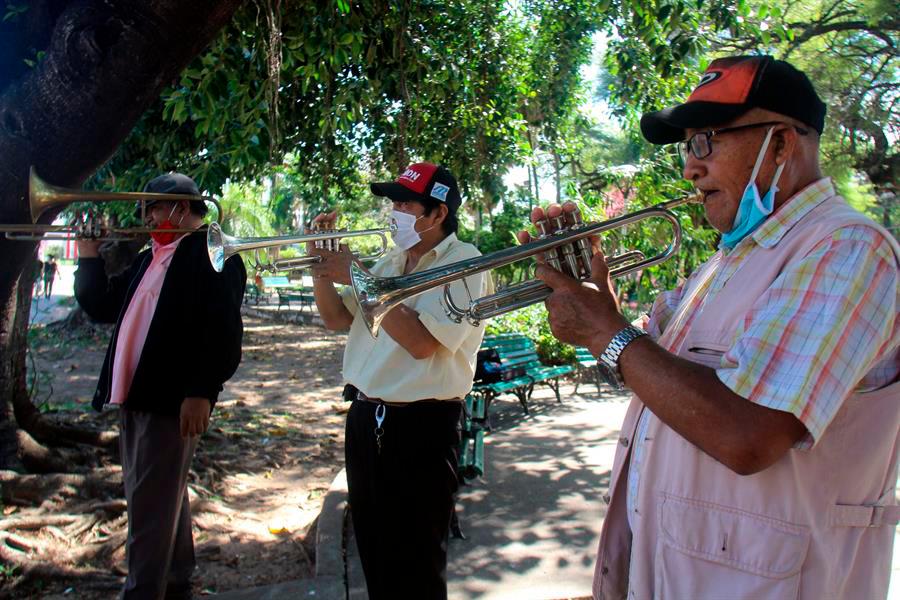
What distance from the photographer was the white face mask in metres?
2.80

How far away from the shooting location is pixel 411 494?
2.60 metres

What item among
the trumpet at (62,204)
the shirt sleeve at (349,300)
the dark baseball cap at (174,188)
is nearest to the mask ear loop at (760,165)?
the shirt sleeve at (349,300)

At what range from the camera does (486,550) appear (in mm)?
3895

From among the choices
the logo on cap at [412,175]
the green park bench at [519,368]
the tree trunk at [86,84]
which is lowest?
the green park bench at [519,368]

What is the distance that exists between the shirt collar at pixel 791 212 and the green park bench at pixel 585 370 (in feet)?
24.3

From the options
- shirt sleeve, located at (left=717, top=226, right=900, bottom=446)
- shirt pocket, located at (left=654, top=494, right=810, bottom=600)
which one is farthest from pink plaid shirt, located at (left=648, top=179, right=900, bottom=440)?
shirt pocket, located at (left=654, top=494, right=810, bottom=600)

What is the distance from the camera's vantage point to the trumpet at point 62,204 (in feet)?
9.20

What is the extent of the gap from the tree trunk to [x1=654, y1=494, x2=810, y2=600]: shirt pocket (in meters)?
2.86

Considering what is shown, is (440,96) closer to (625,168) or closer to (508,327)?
(625,168)

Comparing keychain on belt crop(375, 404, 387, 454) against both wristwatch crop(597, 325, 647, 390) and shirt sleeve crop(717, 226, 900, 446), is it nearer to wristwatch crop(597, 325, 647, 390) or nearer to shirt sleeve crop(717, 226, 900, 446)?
wristwatch crop(597, 325, 647, 390)

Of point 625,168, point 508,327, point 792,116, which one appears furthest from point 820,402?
point 508,327

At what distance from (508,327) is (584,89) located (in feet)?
14.3

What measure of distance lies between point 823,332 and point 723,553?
19.1 inches

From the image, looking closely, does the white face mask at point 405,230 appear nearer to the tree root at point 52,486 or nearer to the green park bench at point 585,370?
the tree root at point 52,486
